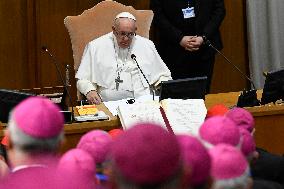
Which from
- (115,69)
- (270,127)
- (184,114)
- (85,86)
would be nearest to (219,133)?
Result: (184,114)

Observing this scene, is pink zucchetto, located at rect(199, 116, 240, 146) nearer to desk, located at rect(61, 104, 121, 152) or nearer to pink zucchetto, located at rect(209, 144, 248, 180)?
pink zucchetto, located at rect(209, 144, 248, 180)

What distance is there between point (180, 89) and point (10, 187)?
2.66 m

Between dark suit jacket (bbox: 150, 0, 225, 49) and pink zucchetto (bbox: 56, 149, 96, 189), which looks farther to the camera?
dark suit jacket (bbox: 150, 0, 225, 49)

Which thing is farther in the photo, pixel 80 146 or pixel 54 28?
pixel 54 28

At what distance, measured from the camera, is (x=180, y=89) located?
12.3 ft

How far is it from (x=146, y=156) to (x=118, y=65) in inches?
153

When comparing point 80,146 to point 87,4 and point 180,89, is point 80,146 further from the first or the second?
point 87,4

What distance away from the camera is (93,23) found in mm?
5156

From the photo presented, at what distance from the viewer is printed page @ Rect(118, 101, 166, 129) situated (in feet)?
10.1

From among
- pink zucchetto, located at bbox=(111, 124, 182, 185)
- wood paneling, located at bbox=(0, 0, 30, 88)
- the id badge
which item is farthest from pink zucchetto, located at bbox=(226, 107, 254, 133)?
wood paneling, located at bbox=(0, 0, 30, 88)

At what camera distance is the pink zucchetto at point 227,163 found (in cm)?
159

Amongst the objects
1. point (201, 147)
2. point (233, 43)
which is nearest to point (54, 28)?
point (233, 43)

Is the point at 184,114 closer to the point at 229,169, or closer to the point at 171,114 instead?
the point at 171,114

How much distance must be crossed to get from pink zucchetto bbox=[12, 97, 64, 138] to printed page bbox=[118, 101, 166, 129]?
139 centimetres
